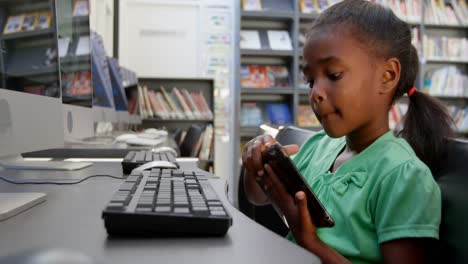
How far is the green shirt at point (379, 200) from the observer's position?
2.19ft

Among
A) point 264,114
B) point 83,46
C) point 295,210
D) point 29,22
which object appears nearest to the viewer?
point 295,210

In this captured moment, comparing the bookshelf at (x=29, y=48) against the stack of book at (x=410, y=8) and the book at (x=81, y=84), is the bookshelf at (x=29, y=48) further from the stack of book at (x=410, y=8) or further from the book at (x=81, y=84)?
the stack of book at (x=410, y=8)

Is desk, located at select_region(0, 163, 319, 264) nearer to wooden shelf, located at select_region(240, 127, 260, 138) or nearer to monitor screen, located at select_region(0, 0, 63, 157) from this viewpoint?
monitor screen, located at select_region(0, 0, 63, 157)

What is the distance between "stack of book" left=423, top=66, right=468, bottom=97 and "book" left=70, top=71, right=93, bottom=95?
3716mm

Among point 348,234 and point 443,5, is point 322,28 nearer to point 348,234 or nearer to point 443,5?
point 348,234

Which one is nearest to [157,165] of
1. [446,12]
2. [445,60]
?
[445,60]

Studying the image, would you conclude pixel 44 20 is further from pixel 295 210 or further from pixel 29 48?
pixel 295 210

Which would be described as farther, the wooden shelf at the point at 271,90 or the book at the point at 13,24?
the wooden shelf at the point at 271,90

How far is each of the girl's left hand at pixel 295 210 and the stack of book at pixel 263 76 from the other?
3.33m

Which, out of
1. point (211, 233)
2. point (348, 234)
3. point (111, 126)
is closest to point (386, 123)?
point (348, 234)

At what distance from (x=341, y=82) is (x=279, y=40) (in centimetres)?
336

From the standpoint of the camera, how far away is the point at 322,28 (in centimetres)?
86

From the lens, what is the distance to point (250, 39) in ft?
13.3

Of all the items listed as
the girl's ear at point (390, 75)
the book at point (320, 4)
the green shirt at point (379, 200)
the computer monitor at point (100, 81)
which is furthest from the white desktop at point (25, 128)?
the book at point (320, 4)
